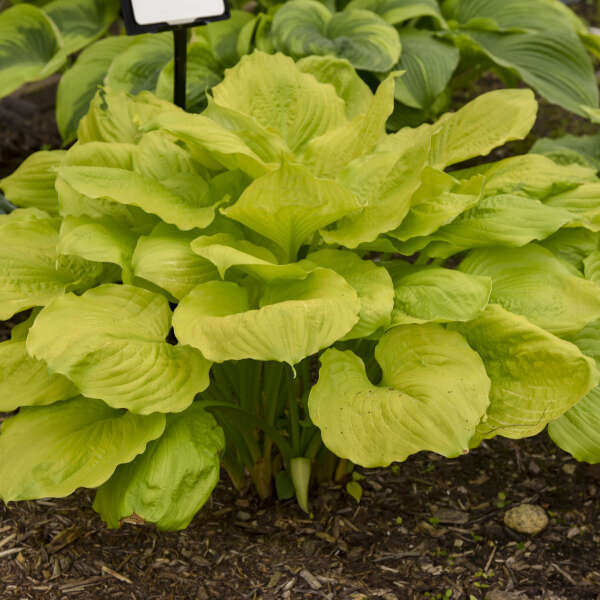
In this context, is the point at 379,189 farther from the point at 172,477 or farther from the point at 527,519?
the point at 527,519

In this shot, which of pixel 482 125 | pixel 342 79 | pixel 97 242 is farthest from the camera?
pixel 342 79

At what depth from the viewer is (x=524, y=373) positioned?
5.05ft

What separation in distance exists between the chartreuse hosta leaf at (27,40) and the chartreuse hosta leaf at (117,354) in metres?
1.57

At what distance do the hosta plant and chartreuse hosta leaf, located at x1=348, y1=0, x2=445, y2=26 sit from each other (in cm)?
111

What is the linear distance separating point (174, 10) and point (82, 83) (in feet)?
3.53

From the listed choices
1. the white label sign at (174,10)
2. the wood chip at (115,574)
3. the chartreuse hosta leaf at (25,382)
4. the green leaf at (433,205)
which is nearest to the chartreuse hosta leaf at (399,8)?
the white label sign at (174,10)

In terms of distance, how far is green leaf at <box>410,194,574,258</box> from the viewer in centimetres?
166

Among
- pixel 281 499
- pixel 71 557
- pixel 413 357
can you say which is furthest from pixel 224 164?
pixel 71 557

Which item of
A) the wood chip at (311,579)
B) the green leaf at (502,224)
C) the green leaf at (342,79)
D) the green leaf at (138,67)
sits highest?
the green leaf at (342,79)

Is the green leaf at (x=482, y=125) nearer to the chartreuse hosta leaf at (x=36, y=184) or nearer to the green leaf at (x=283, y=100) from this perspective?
the green leaf at (x=283, y=100)

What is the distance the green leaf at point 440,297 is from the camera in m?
1.52

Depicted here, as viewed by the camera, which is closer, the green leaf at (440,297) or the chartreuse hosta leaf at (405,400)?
the chartreuse hosta leaf at (405,400)

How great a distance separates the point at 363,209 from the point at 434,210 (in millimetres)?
147

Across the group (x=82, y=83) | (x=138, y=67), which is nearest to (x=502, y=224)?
(x=138, y=67)
